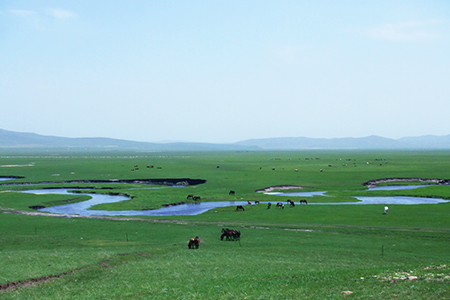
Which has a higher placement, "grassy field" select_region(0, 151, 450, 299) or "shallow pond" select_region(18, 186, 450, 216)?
"grassy field" select_region(0, 151, 450, 299)

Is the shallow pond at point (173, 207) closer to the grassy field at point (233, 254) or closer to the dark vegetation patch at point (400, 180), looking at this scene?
the grassy field at point (233, 254)

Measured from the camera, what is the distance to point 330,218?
3978 centimetres

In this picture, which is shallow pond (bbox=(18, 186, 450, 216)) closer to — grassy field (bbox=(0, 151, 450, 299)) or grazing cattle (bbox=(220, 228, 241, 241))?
grassy field (bbox=(0, 151, 450, 299))

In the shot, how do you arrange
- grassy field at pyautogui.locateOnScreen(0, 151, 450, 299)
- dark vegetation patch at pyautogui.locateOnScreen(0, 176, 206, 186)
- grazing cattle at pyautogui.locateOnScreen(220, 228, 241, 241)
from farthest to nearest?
dark vegetation patch at pyautogui.locateOnScreen(0, 176, 206, 186) → grazing cattle at pyautogui.locateOnScreen(220, 228, 241, 241) → grassy field at pyautogui.locateOnScreen(0, 151, 450, 299)

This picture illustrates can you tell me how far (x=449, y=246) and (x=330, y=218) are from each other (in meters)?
13.8

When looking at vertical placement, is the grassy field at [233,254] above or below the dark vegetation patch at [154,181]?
above

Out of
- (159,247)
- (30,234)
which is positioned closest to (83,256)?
(159,247)

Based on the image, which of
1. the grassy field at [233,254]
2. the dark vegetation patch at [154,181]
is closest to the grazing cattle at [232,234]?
the grassy field at [233,254]

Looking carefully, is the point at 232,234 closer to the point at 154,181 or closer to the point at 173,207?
the point at 173,207

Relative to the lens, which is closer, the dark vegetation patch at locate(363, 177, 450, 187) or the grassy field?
the grassy field

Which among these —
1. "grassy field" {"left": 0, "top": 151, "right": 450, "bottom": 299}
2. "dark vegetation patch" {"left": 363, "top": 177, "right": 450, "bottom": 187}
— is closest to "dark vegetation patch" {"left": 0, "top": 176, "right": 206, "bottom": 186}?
"grassy field" {"left": 0, "top": 151, "right": 450, "bottom": 299}

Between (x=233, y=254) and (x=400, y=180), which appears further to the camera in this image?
Answer: (x=400, y=180)

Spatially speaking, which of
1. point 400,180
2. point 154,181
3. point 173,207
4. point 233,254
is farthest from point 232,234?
point 400,180

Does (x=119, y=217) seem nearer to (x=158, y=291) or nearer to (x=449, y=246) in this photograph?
(x=158, y=291)
